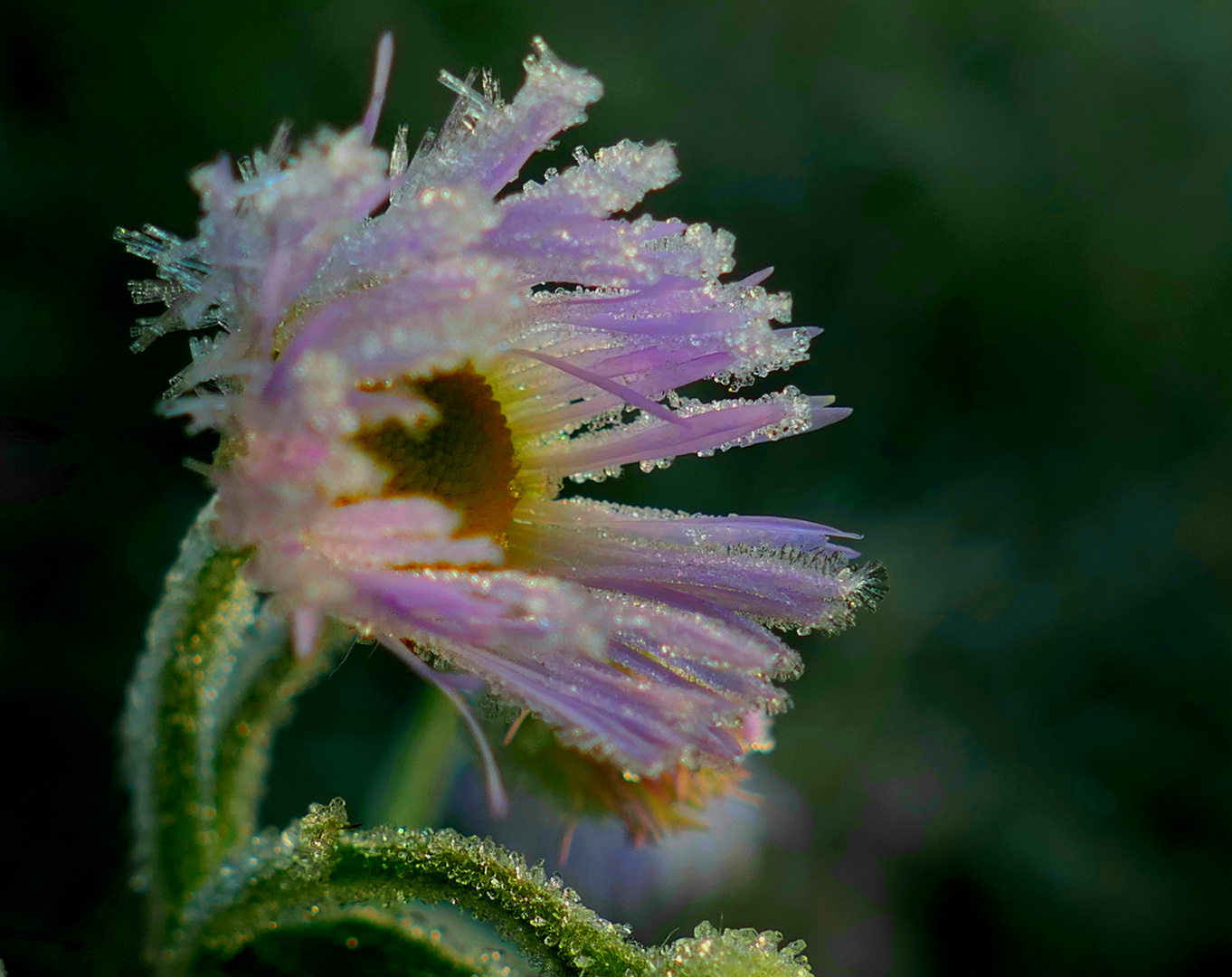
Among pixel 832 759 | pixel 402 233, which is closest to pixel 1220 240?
pixel 832 759

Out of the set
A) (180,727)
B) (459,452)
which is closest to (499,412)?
(459,452)

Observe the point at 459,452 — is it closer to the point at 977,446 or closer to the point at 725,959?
the point at 725,959

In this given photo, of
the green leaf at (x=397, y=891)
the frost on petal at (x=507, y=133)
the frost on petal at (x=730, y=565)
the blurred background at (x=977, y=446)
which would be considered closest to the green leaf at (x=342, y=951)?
the green leaf at (x=397, y=891)

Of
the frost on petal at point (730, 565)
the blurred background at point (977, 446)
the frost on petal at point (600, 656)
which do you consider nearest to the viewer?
the frost on petal at point (600, 656)

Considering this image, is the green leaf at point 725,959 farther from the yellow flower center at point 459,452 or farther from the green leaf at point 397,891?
the yellow flower center at point 459,452

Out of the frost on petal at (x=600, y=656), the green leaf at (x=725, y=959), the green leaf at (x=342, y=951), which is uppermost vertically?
the frost on petal at (x=600, y=656)

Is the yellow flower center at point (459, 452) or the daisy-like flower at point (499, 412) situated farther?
the yellow flower center at point (459, 452)

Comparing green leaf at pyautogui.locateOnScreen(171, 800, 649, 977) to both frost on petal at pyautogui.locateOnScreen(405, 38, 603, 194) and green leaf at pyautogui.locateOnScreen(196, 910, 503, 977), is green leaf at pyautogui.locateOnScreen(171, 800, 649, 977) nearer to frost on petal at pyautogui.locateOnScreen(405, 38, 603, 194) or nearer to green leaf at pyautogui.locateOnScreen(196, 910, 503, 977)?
green leaf at pyautogui.locateOnScreen(196, 910, 503, 977)
